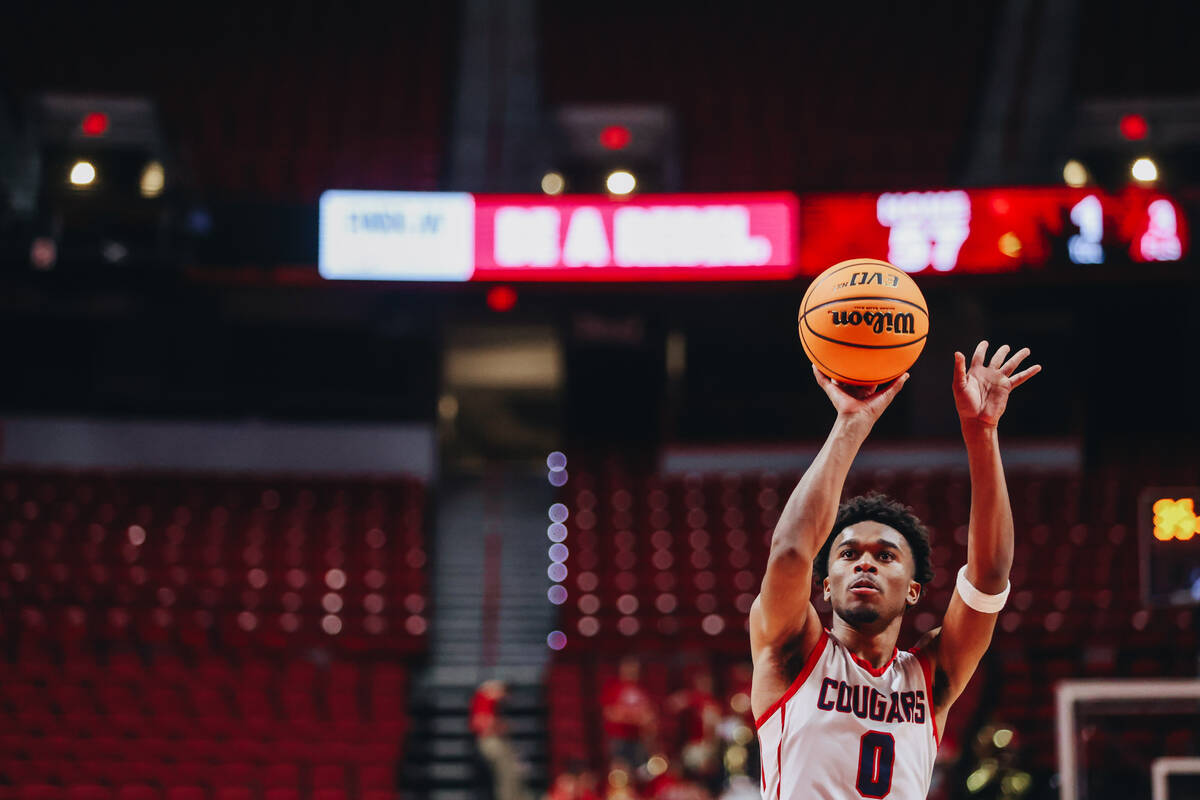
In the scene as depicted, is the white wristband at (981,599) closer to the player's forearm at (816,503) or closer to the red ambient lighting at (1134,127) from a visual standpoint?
the player's forearm at (816,503)

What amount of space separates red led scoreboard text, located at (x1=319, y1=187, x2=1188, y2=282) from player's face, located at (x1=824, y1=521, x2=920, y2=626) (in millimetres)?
8840

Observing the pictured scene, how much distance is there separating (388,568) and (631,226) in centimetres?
403

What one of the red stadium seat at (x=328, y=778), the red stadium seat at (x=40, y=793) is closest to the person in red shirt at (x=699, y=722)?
the red stadium seat at (x=328, y=778)

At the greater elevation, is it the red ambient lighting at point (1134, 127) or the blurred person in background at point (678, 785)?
the red ambient lighting at point (1134, 127)

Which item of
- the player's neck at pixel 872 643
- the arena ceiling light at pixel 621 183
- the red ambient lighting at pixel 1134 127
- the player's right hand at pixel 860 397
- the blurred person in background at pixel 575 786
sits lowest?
the blurred person in background at pixel 575 786

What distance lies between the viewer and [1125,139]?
13664mm

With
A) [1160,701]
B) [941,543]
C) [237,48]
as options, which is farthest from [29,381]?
[1160,701]

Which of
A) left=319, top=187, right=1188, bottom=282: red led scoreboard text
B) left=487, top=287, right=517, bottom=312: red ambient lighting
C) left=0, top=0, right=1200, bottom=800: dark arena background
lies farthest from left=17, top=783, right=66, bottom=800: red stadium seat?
left=487, top=287, right=517, bottom=312: red ambient lighting

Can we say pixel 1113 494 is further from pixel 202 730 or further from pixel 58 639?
pixel 58 639

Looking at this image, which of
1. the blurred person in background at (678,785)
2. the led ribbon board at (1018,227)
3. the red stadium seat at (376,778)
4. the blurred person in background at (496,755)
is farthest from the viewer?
the led ribbon board at (1018,227)

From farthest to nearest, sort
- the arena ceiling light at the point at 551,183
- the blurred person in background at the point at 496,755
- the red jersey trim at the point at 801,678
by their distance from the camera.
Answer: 1. the arena ceiling light at the point at 551,183
2. the blurred person in background at the point at 496,755
3. the red jersey trim at the point at 801,678

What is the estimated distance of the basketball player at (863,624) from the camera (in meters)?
2.27

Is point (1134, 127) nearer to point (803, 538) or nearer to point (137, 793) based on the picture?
point (137, 793)

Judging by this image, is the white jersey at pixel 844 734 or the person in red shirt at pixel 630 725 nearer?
the white jersey at pixel 844 734
